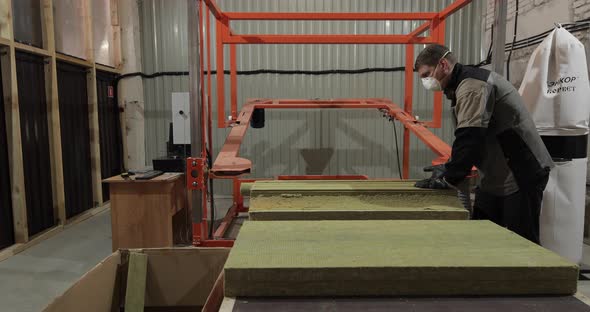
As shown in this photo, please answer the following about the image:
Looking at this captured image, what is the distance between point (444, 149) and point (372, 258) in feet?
6.91

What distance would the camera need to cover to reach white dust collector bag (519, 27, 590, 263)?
9.52 feet

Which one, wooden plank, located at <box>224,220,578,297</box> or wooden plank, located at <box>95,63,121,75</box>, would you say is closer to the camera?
wooden plank, located at <box>224,220,578,297</box>

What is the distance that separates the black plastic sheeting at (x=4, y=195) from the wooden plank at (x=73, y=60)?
1038 millimetres

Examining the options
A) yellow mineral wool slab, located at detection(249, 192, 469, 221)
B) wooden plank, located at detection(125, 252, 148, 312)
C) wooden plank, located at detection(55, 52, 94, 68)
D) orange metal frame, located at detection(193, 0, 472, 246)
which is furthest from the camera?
wooden plank, located at detection(55, 52, 94, 68)

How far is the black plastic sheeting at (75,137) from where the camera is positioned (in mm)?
4770

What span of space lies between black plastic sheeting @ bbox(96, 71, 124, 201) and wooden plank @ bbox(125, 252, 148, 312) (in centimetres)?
426

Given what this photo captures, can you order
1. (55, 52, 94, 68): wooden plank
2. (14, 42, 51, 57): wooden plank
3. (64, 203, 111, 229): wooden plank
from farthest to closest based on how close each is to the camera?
(64, 203, 111, 229): wooden plank → (55, 52, 94, 68): wooden plank → (14, 42, 51, 57): wooden plank

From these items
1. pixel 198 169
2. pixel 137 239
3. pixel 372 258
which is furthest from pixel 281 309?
pixel 137 239

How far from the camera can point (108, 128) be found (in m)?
5.88

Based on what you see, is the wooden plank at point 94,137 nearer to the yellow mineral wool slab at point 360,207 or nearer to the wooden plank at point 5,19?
the wooden plank at point 5,19

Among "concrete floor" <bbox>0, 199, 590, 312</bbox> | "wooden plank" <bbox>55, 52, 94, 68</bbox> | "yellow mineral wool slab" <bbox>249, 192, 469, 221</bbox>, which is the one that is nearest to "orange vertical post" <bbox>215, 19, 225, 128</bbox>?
"concrete floor" <bbox>0, 199, 590, 312</bbox>

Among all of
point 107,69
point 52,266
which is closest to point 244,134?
point 52,266

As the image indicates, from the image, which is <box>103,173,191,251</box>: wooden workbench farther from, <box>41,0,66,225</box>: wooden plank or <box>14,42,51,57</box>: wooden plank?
<box>14,42,51,57</box>: wooden plank

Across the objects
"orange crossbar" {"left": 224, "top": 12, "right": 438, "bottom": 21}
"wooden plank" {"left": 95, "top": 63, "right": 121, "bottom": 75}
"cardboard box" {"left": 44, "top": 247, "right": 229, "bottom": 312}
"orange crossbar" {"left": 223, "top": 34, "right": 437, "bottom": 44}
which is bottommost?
"cardboard box" {"left": 44, "top": 247, "right": 229, "bottom": 312}
